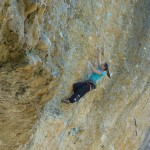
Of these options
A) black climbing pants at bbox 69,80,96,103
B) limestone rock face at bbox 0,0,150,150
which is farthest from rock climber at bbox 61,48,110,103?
limestone rock face at bbox 0,0,150,150

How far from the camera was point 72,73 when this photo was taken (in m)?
7.45

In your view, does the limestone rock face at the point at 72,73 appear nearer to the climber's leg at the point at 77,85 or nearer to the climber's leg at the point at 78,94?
the climber's leg at the point at 77,85

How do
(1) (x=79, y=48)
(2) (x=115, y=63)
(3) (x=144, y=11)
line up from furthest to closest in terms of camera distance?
(3) (x=144, y=11), (2) (x=115, y=63), (1) (x=79, y=48)

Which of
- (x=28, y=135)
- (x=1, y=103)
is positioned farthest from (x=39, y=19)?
(x=28, y=135)

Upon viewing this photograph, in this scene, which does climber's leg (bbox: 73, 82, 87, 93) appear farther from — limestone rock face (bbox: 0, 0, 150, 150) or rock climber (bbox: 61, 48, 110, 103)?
limestone rock face (bbox: 0, 0, 150, 150)

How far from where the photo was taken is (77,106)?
7.80 meters

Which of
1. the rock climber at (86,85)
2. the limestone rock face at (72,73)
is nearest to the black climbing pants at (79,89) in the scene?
the rock climber at (86,85)

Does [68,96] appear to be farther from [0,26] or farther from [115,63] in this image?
[0,26]

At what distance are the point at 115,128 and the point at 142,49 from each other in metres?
2.70

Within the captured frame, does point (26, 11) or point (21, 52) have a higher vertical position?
point (26, 11)

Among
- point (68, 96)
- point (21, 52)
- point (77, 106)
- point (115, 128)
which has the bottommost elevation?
point (115, 128)

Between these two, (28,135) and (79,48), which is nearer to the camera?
(28,135)

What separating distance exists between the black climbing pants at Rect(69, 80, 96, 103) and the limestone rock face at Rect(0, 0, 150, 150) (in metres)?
0.17

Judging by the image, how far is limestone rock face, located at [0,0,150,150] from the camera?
15.6 ft
